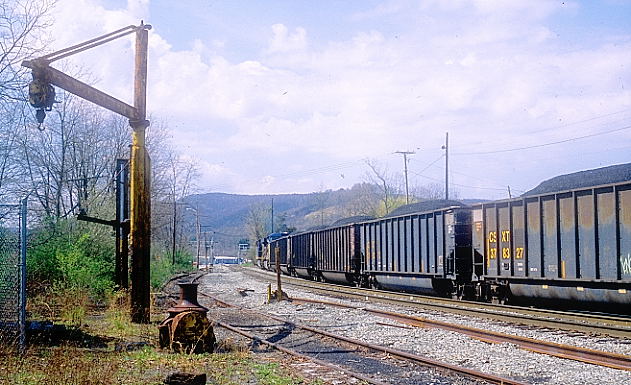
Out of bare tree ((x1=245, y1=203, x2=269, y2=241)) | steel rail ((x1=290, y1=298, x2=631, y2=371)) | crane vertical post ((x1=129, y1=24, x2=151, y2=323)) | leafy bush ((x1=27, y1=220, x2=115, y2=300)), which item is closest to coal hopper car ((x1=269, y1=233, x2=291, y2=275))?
leafy bush ((x1=27, y1=220, x2=115, y2=300))

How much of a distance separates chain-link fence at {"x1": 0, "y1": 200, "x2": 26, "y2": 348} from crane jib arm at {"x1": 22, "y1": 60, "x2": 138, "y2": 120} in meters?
2.86

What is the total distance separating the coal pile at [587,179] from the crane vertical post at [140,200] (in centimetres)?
1089

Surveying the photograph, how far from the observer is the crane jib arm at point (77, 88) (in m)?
12.6

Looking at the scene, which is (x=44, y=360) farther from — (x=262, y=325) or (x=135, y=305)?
(x=262, y=325)

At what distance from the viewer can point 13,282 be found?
36.5 ft

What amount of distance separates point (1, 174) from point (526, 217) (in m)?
17.1

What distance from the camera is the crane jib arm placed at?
1256 centimetres

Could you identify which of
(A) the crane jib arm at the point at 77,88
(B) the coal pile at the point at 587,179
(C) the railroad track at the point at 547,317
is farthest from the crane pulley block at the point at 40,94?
(B) the coal pile at the point at 587,179

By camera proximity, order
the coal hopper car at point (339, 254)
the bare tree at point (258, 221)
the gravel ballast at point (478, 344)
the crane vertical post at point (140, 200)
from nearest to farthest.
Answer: the gravel ballast at point (478, 344) < the crane vertical post at point (140, 200) < the coal hopper car at point (339, 254) < the bare tree at point (258, 221)

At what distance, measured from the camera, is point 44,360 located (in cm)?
945

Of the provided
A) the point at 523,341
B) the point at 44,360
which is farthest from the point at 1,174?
the point at 523,341

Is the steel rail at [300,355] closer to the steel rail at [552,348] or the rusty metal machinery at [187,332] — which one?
the rusty metal machinery at [187,332]

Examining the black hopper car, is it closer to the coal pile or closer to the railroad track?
the coal pile

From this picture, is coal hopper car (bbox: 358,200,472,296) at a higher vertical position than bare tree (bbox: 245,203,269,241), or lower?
lower
